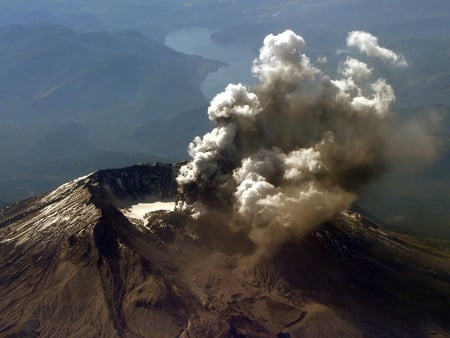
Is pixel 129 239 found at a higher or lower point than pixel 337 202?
lower

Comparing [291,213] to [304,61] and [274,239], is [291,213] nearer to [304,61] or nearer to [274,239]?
[274,239]

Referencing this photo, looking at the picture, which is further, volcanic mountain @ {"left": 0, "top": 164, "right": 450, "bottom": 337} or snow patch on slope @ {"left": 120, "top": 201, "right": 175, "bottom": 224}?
snow patch on slope @ {"left": 120, "top": 201, "right": 175, "bottom": 224}

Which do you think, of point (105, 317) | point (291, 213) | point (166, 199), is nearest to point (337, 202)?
point (291, 213)

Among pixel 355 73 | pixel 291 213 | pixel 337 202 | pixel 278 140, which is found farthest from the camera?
pixel 355 73

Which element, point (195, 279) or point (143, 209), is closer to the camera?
point (195, 279)

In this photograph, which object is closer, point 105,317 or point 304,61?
point 105,317

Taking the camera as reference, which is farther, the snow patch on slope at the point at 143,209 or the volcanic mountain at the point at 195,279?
the snow patch on slope at the point at 143,209

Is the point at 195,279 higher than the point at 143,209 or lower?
lower

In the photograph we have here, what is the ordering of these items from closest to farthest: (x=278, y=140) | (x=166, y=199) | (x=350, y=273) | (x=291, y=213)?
(x=350, y=273)
(x=291, y=213)
(x=278, y=140)
(x=166, y=199)
